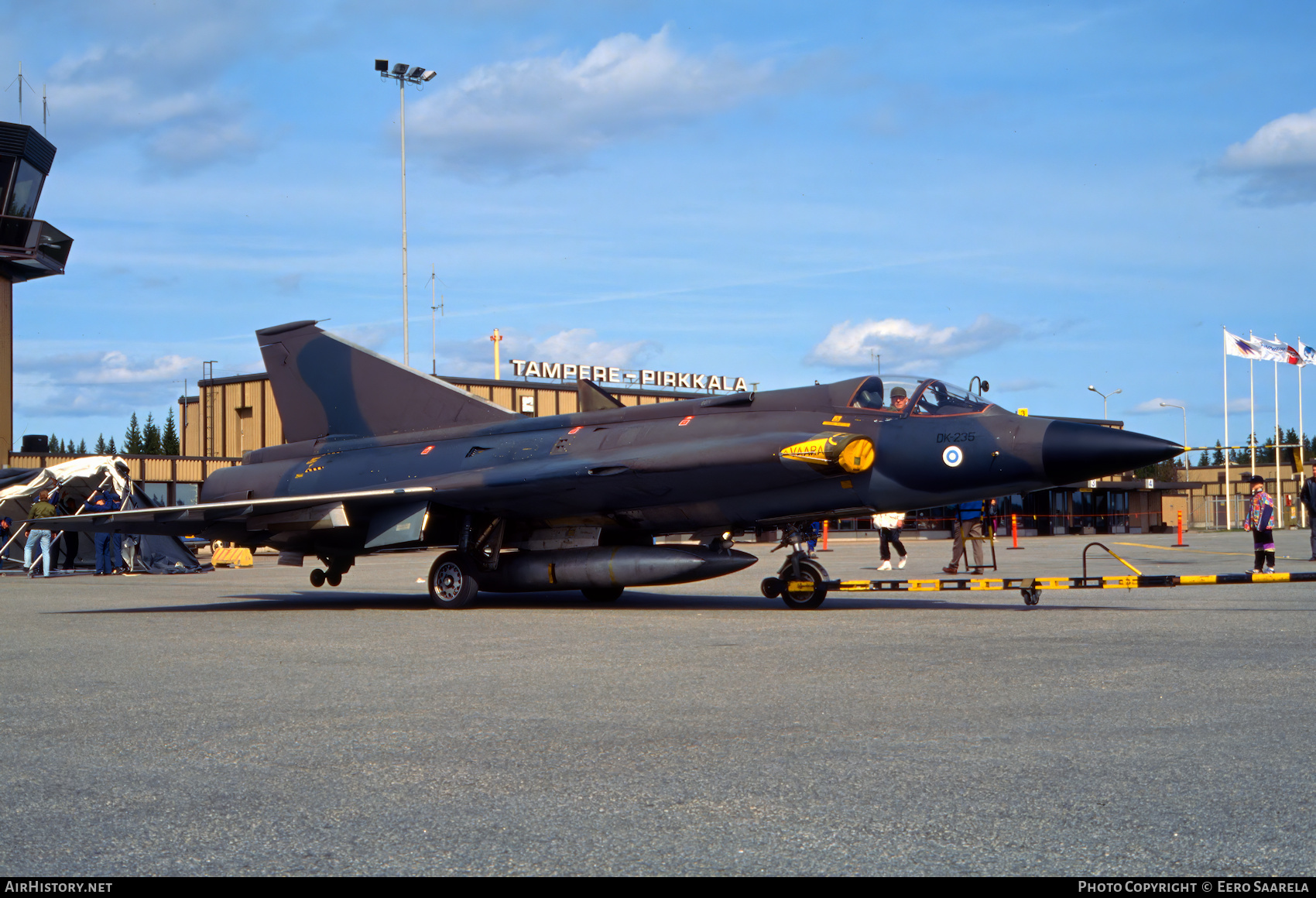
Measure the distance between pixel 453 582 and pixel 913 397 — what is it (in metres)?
6.29

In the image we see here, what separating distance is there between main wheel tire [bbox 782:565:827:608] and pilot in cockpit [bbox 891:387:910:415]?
207cm

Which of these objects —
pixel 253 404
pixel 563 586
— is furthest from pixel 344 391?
pixel 253 404

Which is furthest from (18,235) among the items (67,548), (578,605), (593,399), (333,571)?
(578,605)

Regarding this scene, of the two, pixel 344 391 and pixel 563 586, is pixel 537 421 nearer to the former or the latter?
pixel 563 586

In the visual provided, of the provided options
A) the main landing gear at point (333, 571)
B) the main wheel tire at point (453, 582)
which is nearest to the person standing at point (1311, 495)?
the main wheel tire at point (453, 582)

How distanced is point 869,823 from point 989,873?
582 mm

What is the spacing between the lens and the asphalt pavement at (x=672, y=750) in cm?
363

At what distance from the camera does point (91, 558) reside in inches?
1098

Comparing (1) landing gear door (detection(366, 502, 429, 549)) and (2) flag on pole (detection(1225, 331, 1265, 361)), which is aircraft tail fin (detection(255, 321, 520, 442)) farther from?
(2) flag on pole (detection(1225, 331, 1265, 361))

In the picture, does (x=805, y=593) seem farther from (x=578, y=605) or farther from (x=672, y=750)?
(x=672, y=750)

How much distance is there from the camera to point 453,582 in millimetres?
14680

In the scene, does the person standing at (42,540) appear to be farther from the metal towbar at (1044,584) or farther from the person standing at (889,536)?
the metal towbar at (1044,584)

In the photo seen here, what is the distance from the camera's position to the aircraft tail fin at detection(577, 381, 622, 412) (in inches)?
628

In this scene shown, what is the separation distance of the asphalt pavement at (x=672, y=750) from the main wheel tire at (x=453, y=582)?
3658 mm
